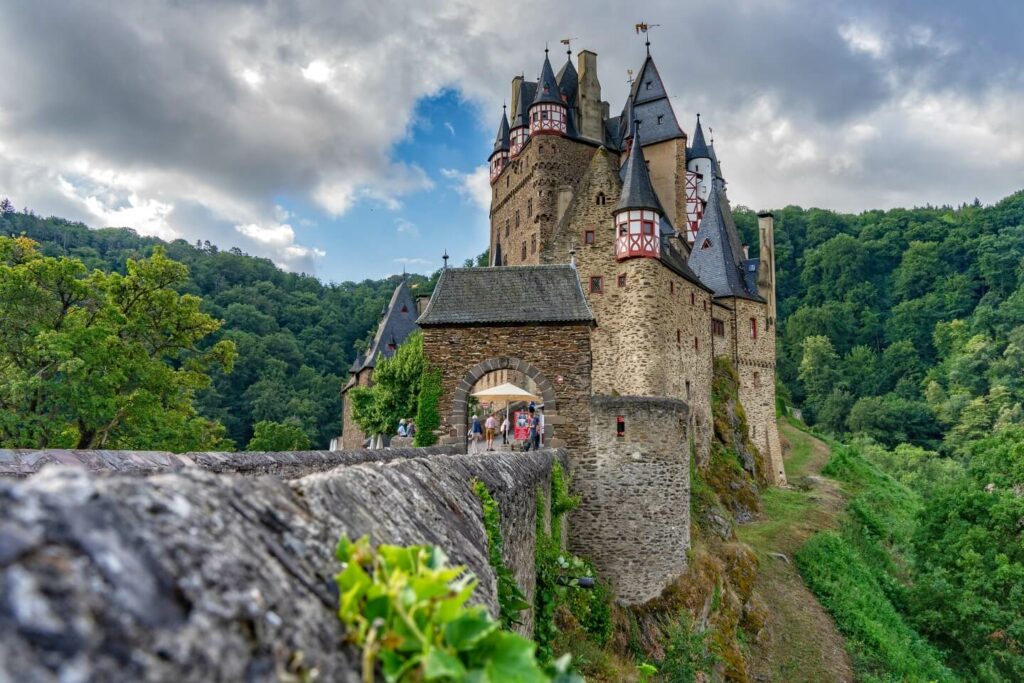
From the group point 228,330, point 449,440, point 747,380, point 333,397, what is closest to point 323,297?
point 228,330

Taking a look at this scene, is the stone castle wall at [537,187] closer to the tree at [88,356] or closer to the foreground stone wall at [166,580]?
the tree at [88,356]

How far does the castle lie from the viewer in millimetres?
18391

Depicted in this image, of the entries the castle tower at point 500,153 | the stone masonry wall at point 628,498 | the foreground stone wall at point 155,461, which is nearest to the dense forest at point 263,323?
the castle tower at point 500,153

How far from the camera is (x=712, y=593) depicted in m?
20.0

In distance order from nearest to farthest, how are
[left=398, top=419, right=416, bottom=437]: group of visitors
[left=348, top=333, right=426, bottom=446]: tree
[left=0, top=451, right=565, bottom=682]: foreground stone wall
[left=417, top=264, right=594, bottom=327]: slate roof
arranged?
[left=0, top=451, right=565, bottom=682]: foreground stone wall < [left=417, top=264, right=594, bottom=327]: slate roof < [left=398, top=419, right=416, bottom=437]: group of visitors < [left=348, top=333, right=426, bottom=446]: tree

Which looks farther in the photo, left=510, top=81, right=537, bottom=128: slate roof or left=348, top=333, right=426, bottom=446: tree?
left=510, top=81, right=537, bottom=128: slate roof

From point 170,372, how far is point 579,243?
16.7 metres

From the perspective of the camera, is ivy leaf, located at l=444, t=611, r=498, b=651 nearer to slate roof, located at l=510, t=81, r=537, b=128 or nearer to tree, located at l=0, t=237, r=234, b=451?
tree, located at l=0, t=237, r=234, b=451

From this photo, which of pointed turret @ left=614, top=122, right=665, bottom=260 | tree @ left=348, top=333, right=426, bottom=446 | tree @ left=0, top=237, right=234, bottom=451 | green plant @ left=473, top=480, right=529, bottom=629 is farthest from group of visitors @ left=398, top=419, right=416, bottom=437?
green plant @ left=473, top=480, right=529, bottom=629

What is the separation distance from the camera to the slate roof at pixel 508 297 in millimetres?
18234

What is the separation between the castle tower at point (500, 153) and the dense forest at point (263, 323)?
77.1 ft

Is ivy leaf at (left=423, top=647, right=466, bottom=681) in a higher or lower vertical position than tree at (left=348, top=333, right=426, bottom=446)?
lower

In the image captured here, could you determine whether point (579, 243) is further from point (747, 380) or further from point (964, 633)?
point (964, 633)

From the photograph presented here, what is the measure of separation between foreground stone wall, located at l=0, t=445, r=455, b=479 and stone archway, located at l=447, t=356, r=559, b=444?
345 inches
